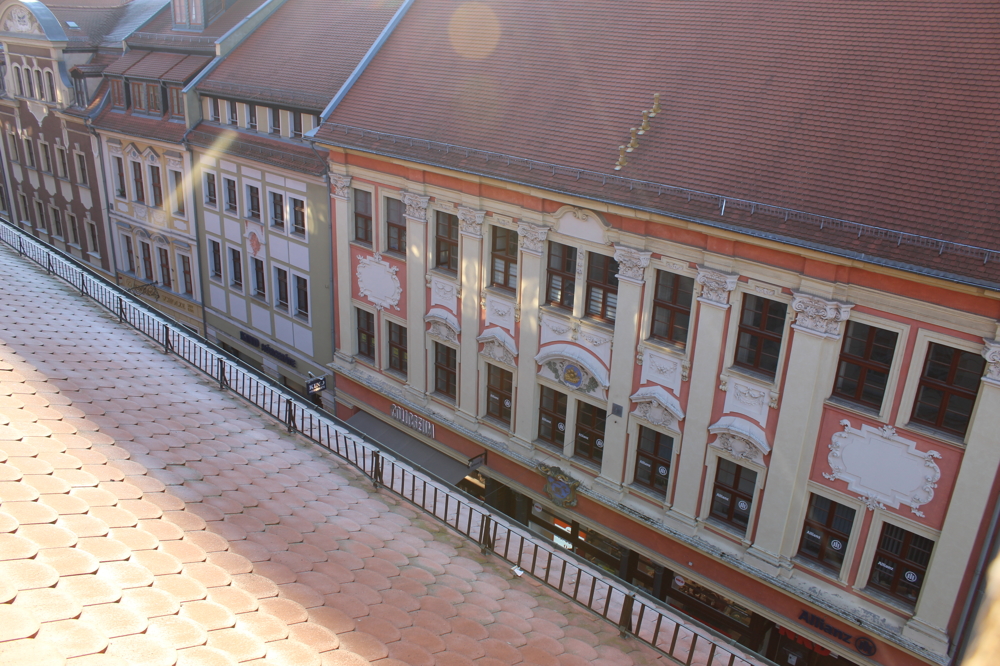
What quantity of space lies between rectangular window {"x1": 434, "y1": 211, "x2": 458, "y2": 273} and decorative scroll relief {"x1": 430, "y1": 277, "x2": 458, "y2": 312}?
0.36 metres

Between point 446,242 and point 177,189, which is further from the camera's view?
point 177,189

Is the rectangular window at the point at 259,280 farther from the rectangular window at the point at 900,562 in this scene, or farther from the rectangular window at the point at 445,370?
the rectangular window at the point at 900,562

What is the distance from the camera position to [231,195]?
85.7 feet

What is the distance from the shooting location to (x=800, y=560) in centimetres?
1502

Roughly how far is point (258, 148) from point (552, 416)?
511 inches

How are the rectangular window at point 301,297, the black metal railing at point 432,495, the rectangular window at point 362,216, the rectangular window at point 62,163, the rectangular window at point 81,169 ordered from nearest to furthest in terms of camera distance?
the black metal railing at point 432,495
the rectangular window at point 362,216
the rectangular window at point 301,297
the rectangular window at point 81,169
the rectangular window at point 62,163

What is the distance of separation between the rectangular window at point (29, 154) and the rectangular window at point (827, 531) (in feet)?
117

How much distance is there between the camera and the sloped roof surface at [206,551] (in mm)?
6594

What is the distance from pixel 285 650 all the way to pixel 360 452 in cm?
756

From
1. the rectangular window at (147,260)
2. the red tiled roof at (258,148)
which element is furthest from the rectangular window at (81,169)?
the red tiled roof at (258,148)

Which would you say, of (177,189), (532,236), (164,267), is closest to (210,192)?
(177,189)

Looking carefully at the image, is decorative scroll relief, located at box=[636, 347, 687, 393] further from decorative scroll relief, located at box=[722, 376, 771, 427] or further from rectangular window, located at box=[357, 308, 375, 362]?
rectangular window, located at box=[357, 308, 375, 362]

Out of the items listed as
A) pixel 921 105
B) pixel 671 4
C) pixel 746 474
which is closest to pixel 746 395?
pixel 746 474

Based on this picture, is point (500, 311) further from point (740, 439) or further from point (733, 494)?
point (733, 494)
